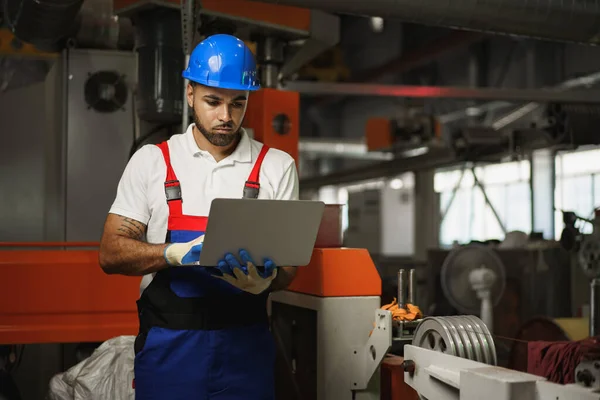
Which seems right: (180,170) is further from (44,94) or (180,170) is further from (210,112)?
(44,94)

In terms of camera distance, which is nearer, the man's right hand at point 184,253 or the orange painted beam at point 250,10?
the man's right hand at point 184,253

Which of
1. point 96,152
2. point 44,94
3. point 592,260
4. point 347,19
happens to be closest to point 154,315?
point 96,152

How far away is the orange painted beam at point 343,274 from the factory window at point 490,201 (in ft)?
24.9

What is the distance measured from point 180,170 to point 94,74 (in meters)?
2.43

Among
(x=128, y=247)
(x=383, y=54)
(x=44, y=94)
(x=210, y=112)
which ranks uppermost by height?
(x=383, y=54)

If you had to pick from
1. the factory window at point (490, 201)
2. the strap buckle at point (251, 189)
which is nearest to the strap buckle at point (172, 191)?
the strap buckle at point (251, 189)

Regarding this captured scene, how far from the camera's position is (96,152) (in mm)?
4480

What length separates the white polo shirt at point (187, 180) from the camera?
2299 mm

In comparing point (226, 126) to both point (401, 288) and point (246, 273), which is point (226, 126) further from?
point (401, 288)

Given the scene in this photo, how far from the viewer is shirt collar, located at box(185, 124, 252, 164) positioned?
2357 mm

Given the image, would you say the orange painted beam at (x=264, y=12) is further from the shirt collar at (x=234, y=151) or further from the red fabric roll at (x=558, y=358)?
the red fabric roll at (x=558, y=358)

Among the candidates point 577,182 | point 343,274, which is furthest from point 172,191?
point 577,182

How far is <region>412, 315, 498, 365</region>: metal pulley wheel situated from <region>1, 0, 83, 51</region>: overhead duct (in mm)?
2533

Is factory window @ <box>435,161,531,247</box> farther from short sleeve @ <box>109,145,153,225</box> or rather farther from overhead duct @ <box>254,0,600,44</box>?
short sleeve @ <box>109,145,153,225</box>
